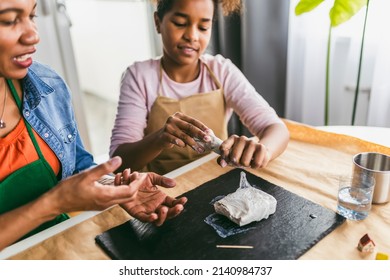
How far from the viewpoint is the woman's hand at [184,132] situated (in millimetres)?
989

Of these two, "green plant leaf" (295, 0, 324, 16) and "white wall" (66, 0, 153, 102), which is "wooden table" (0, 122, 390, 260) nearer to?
"green plant leaf" (295, 0, 324, 16)

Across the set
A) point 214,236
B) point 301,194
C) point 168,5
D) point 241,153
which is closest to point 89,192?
point 214,236

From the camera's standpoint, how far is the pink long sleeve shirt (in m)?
1.29

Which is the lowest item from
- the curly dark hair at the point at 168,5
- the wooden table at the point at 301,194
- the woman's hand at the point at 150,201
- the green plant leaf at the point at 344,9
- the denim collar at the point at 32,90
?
the wooden table at the point at 301,194

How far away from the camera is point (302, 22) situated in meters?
1.82

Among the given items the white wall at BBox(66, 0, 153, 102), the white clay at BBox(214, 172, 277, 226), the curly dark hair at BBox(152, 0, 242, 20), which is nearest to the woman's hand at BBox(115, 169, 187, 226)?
the white clay at BBox(214, 172, 277, 226)

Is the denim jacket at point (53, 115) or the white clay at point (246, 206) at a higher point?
the denim jacket at point (53, 115)

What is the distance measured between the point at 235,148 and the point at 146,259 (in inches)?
15.0

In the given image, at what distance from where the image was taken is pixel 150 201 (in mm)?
899

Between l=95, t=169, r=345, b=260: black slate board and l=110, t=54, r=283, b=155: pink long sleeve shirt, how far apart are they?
47cm

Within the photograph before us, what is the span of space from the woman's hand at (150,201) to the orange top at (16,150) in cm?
26

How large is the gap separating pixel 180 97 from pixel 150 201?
1.93ft

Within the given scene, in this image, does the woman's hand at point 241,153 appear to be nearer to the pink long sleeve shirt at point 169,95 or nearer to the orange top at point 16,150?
the pink long sleeve shirt at point 169,95

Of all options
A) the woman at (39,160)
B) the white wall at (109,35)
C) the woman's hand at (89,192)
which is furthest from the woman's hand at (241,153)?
the white wall at (109,35)
